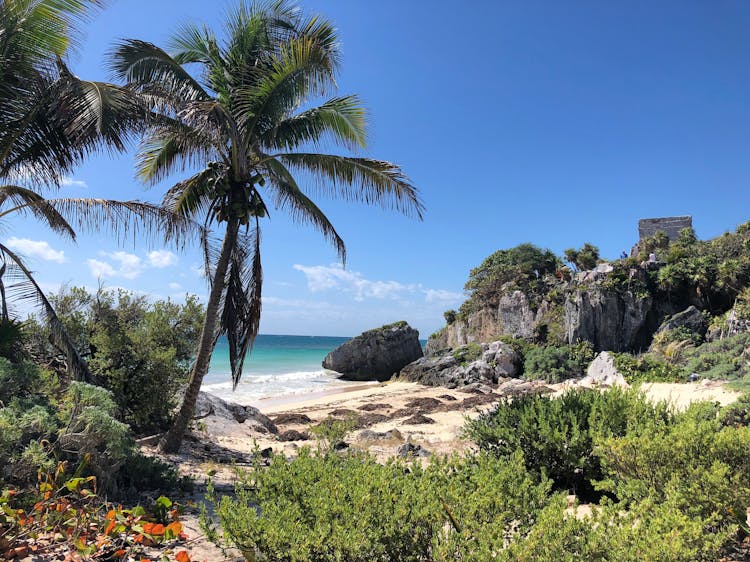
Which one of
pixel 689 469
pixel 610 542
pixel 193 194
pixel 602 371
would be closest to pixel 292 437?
pixel 193 194

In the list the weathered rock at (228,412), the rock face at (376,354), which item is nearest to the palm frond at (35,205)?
the weathered rock at (228,412)

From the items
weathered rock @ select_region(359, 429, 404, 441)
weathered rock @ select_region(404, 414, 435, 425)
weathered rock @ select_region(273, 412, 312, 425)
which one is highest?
weathered rock @ select_region(359, 429, 404, 441)

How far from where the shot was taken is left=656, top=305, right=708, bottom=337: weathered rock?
20578 mm

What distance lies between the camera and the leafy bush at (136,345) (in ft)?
25.1

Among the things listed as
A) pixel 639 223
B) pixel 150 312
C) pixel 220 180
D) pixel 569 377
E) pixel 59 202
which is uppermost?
pixel 639 223

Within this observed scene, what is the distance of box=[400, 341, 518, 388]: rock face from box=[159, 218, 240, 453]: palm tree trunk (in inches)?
668

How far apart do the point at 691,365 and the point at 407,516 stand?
17.6m

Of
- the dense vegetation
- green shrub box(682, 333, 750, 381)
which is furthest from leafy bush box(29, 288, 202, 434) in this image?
green shrub box(682, 333, 750, 381)

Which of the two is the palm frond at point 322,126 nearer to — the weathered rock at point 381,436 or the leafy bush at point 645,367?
the weathered rock at point 381,436

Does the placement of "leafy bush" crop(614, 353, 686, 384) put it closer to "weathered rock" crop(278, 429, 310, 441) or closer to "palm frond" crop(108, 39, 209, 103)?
"weathered rock" crop(278, 429, 310, 441)

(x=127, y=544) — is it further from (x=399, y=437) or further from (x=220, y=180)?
(x=399, y=437)

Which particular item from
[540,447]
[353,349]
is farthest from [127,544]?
[353,349]

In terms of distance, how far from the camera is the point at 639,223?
34469 mm

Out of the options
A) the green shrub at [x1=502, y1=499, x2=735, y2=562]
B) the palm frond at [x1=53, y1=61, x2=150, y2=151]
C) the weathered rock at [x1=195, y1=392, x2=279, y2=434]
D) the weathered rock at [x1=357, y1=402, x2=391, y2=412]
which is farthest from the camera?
the weathered rock at [x1=357, y1=402, x2=391, y2=412]
